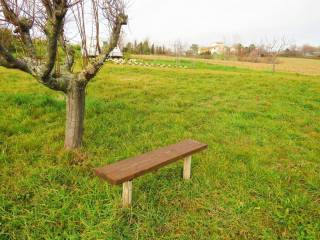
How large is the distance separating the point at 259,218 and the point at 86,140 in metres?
3.14

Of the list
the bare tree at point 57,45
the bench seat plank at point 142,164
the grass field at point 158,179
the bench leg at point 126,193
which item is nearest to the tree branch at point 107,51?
the bare tree at point 57,45

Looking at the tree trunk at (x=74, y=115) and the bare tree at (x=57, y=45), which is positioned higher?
the bare tree at (x=57, y=45)

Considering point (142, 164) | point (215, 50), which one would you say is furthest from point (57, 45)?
point (215, 50)

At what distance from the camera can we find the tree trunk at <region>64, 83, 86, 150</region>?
12.8 feet

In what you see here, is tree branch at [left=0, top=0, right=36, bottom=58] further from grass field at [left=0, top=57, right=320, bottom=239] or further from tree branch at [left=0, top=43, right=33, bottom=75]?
grass field at [left=0, top=57, right=320, bottom=239]

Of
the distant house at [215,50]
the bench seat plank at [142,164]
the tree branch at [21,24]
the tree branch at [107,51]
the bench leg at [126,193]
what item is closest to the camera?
the bench seat plank at [142,164]

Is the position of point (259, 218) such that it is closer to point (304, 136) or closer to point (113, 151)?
point (113, 151)

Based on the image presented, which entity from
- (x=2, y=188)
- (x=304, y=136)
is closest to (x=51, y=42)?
(x=2, y=188)

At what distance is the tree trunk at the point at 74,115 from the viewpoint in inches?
154

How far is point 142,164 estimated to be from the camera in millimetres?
2871

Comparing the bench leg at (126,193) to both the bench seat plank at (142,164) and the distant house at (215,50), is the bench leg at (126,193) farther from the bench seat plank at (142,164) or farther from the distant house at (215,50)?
the distant house at (215,50)

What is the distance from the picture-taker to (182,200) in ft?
10.1

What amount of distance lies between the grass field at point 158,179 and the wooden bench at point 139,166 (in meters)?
0.26

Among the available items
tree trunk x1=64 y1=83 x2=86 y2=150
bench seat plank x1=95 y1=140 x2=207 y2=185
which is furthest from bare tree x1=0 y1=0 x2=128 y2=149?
bench seat plank x1=95 y1=140 x2=207 y2=185
